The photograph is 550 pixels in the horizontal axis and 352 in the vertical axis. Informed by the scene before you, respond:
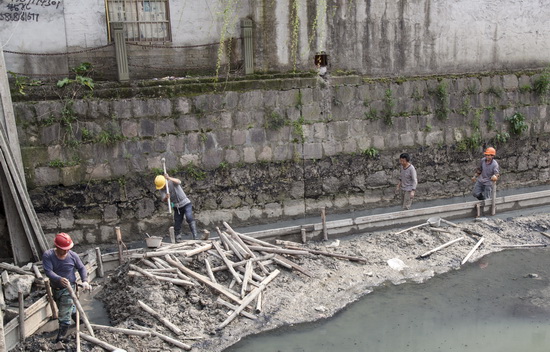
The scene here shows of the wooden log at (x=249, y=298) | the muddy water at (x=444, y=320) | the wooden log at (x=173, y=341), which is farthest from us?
the wooden log at (x=249, y=298)

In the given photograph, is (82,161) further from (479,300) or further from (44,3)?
(479,300)

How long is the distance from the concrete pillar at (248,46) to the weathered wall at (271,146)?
0.60 metres

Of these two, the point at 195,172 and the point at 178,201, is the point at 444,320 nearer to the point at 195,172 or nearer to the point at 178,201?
the point at 178,201

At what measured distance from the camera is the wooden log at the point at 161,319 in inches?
334

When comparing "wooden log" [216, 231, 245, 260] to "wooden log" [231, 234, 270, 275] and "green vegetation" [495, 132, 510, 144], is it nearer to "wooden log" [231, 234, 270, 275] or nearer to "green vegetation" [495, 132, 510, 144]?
"wooden log" [231, 234, 270, 275]

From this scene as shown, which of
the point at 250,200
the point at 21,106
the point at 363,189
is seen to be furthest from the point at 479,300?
the point at 21,106

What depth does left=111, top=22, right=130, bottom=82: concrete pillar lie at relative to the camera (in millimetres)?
11828

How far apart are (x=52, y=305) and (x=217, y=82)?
620cm

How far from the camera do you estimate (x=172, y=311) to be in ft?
29.1

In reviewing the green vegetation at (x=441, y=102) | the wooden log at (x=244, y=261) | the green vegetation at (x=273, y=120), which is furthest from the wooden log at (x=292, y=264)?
the green vegetation at (x=441, y=102)

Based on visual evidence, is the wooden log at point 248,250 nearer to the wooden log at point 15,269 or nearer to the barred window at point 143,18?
the wooden log at point 15,269

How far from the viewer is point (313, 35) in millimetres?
13219

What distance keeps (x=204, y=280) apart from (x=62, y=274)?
2.35 meters

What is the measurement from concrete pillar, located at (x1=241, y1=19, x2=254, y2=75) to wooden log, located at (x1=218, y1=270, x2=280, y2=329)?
518 centimetres
